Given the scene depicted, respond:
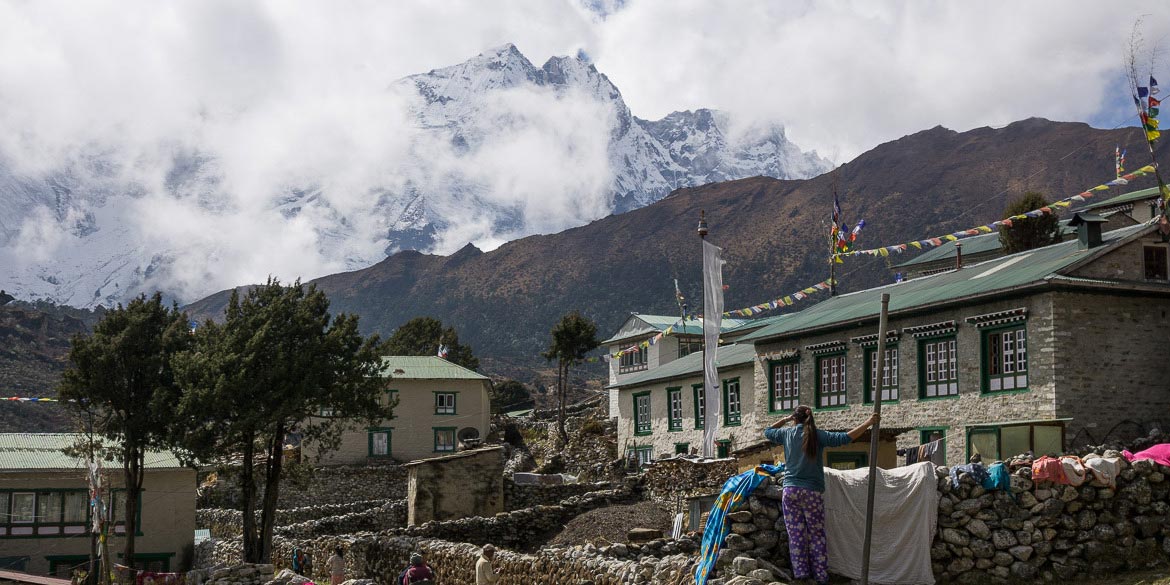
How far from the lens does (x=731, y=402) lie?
41.4m

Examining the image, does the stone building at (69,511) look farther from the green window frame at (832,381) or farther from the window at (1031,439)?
the window at (1031,439)

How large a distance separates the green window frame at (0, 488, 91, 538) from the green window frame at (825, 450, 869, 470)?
25221 millimetres

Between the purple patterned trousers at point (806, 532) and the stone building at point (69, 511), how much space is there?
27.7m

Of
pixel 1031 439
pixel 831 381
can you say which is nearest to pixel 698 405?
pixel 831 381

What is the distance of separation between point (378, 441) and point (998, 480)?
44.8 meters

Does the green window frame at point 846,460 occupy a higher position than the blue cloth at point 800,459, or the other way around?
the blue cloth at point 800,459

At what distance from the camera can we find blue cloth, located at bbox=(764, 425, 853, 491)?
14.1 metres

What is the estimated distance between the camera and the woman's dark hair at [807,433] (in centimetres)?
1399

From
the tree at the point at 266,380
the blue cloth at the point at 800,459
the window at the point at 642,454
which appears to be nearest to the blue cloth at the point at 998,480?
the blue cloth at the point at 800,459

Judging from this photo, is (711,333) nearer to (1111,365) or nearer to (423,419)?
(1111,365)

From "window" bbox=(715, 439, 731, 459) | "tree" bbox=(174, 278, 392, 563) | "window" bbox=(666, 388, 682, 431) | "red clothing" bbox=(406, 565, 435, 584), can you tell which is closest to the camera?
"red clothing" bbox=(406, 565, 435, 584)

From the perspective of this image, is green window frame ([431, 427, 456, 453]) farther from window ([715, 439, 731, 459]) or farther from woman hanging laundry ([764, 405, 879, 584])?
woman hanging laundry ([764, 405, 879, 584])

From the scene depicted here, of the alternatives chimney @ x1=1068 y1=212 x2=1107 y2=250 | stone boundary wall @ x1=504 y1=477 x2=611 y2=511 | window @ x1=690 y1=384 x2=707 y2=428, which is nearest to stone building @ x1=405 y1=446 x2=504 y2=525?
stone boundary wall @ x1=504 y1=477 x2=611 y2=511

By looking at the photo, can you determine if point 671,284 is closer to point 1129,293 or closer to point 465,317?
point 465,317
